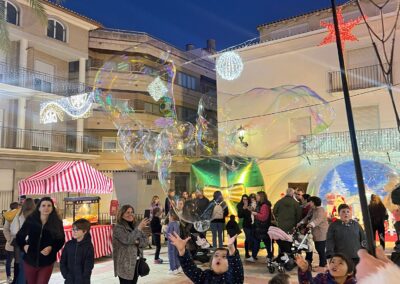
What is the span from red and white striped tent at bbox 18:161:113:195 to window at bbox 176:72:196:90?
55.3 ft

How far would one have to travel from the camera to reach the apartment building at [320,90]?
15023mm

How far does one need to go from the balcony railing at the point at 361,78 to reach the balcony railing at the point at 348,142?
1.91m

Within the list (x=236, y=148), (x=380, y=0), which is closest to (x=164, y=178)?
(x=236, y=148)

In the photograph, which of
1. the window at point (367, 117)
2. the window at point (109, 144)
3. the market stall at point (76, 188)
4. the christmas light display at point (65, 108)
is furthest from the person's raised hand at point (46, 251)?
the window at point (109, 144)

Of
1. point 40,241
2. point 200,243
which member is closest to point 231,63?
point 200,243

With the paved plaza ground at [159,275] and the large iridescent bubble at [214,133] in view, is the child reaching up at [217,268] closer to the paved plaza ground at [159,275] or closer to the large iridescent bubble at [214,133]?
the paved plaza ground at [159,275]

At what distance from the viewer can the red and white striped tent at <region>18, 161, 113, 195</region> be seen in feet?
34.4

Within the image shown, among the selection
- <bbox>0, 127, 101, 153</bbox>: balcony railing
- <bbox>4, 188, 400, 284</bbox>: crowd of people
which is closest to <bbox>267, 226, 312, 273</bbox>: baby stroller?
<bbox>4, 188, 400, 284</bbox>: crowd of people

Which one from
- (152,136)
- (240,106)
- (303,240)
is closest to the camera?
(303,240)

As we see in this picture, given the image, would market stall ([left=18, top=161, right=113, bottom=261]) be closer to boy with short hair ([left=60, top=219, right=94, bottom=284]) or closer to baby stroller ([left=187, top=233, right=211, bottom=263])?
baby stroller ([left=187, top=233, right=211, bottom=263])

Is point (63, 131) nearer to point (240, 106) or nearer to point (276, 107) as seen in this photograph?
point (240, 106)

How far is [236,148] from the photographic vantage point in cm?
1170

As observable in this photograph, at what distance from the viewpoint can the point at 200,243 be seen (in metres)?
6.35

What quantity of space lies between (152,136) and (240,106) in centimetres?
526
